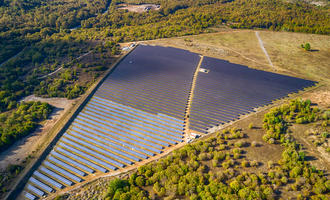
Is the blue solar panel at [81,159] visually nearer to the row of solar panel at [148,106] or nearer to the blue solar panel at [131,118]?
the blue solar panel at [131,118]

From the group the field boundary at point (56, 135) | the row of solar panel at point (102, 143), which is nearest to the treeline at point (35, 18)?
the field boundary at point (56, 135)

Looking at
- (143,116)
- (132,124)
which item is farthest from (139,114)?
(132,124)

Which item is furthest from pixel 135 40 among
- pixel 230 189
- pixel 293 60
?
pixel 230 189

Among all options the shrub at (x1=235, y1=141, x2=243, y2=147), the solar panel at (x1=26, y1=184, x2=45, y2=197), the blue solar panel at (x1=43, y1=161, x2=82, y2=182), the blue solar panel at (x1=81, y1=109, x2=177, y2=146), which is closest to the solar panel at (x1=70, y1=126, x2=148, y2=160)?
the blue solar panel at (x1=81, y1=109, x2=177, y2=146)

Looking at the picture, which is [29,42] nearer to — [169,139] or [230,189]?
[169,139]

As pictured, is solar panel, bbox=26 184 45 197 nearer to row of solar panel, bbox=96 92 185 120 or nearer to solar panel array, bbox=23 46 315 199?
solar panel array, bbox=23 46 315 199

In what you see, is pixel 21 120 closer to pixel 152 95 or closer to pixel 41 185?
pixel 41 185
